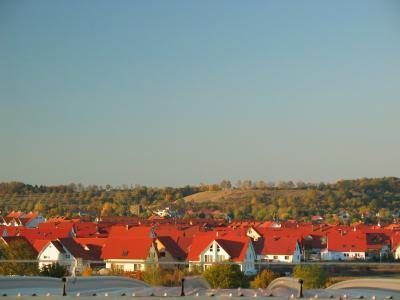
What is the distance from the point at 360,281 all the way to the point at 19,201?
260 feet

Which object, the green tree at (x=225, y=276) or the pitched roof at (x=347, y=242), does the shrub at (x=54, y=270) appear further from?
the pitched roof at (x=347, y=242)

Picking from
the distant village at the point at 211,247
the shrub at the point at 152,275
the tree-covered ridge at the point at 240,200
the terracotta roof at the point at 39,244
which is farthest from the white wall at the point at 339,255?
the tree-covered ridge at the point at 240,200

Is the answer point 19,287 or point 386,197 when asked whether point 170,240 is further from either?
point 386,197

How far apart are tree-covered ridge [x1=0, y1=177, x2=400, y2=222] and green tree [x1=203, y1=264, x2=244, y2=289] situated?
4810cm

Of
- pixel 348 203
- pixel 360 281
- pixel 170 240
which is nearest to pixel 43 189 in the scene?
pixel 348 203

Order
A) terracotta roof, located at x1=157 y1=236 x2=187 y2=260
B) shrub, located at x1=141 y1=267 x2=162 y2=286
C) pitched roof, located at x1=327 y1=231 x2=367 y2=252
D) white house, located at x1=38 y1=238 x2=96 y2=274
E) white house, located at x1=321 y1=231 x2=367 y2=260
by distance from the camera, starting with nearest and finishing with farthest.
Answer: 1. shrub, located at x1=141 y1=267 x2=162 y2=286
2. white house, located at x1=38 y1=238 x2=96 y2=274
3. terracotta roof, located at x1=157 y1=236 x2=187 y2=260
4. white house, located at x1=321 y1=231 x2=367 y2=260
5. pitched roof, located at x1=327 y1=231 x2=367 y2=252

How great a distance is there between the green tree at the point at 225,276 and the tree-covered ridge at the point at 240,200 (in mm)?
48101

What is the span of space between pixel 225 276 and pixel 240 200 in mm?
68030

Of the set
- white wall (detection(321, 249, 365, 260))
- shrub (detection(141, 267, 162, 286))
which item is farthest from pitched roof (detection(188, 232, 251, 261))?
shrub (detection(141, 267, 162, 286))

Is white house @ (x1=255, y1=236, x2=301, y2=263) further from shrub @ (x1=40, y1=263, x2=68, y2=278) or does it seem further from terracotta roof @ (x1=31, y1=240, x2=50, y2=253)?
shrub @ (x1=40, y1=263, x2=68, y2=278)

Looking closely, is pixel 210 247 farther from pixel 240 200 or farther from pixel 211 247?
pixel 240 200

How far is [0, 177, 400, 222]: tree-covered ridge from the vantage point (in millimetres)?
A: 67000

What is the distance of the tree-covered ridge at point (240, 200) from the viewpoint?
67000 mm

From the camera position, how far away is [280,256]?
85.1ft
